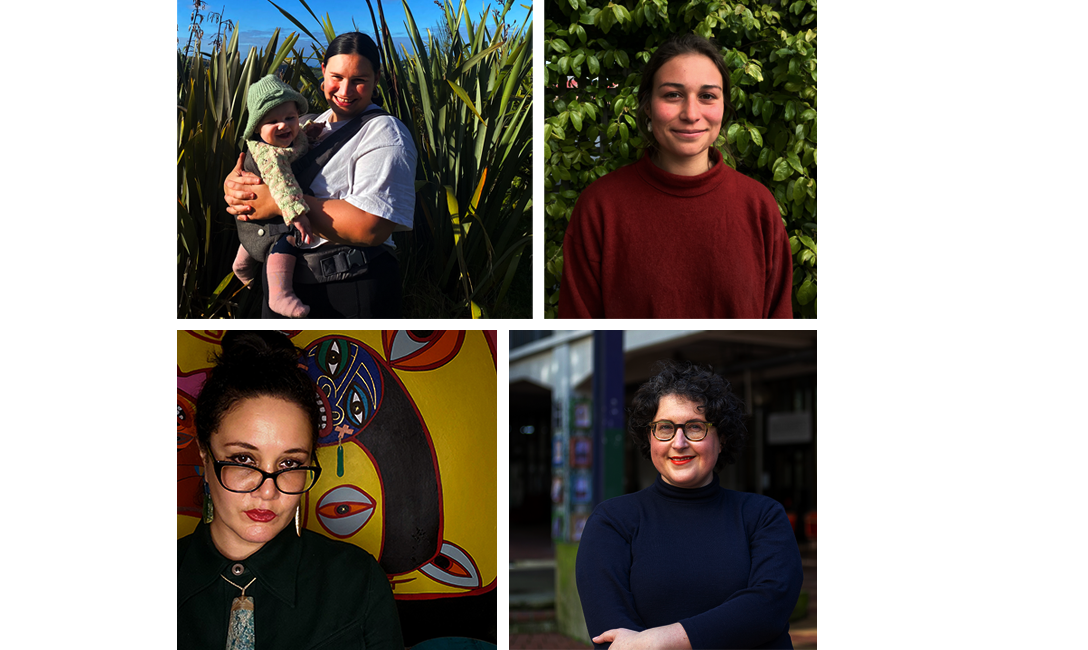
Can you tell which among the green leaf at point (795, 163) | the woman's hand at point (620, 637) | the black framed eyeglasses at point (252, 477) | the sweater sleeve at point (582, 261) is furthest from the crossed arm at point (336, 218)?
the woman's hand at point (620, 637)

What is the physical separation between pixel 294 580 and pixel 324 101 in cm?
135

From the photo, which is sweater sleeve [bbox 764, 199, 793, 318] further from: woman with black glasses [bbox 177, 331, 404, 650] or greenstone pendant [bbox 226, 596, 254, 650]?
greenstone pendant [bbox 226, 596, 254, 650]

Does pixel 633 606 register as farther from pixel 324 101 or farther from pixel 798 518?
pixel 324 101

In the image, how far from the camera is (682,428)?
2.54 metres

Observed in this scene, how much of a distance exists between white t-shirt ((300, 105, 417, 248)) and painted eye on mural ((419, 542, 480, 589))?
0.90 m

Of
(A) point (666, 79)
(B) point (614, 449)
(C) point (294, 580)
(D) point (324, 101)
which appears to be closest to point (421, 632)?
(C) point (294, 580)

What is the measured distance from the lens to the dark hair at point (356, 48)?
254 cm

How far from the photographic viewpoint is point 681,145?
8.36 feet

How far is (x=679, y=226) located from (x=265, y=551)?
147cm

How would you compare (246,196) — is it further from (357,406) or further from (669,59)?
(669,59)

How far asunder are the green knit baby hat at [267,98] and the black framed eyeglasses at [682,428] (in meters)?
1.35

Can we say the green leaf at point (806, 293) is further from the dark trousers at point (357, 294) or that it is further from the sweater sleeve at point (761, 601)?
the dark trousers at point (357, 294)

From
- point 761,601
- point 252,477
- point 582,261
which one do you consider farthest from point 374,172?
point 761,601

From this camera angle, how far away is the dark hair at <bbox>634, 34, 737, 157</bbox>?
8.35 ft
